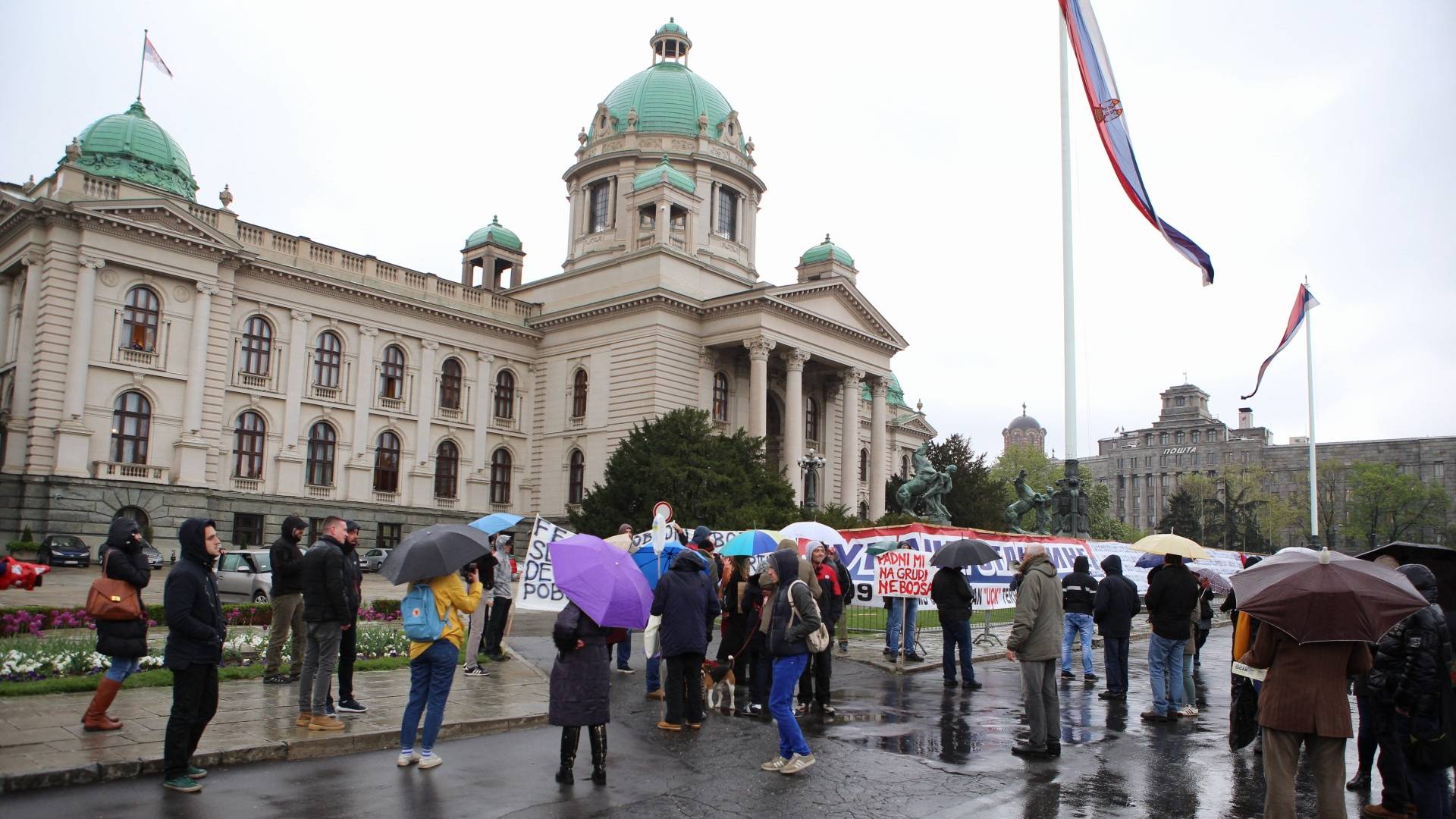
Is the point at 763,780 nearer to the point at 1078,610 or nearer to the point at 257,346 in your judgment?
the point at 1078,610

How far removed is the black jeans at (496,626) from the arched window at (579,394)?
34.6 meters

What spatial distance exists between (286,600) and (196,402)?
31384mm

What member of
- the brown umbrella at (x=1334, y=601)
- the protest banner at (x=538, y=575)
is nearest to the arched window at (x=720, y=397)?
the protest banner at (x=538, y=575)

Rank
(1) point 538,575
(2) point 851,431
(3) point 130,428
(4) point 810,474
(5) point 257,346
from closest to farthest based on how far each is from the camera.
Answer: (1) point 538,575 < (3) point 130,428 < (5) point 257,346 < (4) point 810,474 < (2) point 851,431

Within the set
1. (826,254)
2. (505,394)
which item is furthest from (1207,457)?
(505,394)

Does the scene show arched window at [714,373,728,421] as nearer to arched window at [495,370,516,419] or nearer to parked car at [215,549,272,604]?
arched window at [495,370,516,419]

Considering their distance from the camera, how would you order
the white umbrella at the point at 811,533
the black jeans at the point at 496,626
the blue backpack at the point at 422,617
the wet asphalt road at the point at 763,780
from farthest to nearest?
the white umbrella at the point at 811,533 < the black jeans at the point at 496,626 < the blue backpack at the point at 422,617 < the wet asphalt road at the point at 763,780

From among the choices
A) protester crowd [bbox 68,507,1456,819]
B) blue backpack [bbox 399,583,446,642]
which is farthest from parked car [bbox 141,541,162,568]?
blue backpack [bbox 399,583,446,642]

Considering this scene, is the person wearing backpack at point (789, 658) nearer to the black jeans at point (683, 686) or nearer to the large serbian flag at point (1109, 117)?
the black jeans at point (683, 686)

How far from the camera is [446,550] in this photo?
29.0 ft

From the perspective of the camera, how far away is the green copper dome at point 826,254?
60.5 metres

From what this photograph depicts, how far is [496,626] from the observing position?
53.0 feet

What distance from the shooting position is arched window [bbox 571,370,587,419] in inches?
2010

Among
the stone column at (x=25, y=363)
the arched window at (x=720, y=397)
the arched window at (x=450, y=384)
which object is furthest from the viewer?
the arched window at (x=720, y=397)
